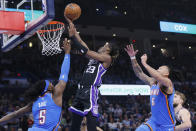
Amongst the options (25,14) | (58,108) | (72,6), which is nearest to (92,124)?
(58,108)

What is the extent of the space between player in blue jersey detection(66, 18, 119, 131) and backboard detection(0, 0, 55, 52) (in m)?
0.54

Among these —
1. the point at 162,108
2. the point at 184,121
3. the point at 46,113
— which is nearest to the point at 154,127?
the point at 162,108

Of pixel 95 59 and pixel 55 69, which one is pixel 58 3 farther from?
pixel 95 59

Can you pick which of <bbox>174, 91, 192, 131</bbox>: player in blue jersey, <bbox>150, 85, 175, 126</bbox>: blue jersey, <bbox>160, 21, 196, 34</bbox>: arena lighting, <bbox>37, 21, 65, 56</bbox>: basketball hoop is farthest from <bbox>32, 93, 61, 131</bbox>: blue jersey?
<bbox>160, 21, 196, 34</bbox>: arena lighting

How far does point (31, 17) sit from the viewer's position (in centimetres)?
595

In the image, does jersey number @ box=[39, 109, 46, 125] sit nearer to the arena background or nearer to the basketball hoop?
the basketball hoop

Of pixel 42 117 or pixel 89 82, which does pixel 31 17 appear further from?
pixel 42 117

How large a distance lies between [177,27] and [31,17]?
1155 centimetres

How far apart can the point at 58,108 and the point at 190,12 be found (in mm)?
18335

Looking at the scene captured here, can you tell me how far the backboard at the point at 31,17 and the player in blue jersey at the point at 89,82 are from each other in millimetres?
541

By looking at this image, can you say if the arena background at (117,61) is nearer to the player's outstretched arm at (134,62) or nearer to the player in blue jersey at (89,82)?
the player's outstretched arm at (134,62)

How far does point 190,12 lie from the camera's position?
20406 mm

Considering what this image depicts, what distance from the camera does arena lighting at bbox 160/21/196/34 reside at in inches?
610

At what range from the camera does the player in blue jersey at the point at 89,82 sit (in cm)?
442
